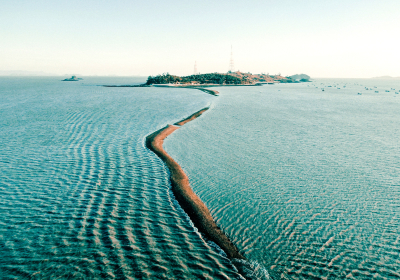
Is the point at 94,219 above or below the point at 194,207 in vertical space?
above

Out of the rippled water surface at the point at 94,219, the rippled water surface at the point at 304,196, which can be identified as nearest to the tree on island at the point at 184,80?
the rippled water surface at the point at 304,196

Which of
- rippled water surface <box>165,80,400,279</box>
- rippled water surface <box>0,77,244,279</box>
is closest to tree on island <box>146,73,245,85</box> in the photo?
rippled water surface <box>165,80,400,279</box>

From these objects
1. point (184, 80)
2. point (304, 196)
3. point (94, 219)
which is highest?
point (184, 80)

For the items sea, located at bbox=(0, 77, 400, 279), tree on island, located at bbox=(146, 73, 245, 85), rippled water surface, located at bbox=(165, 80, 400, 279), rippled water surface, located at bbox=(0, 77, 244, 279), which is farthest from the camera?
tree on island, located at bbox=(146, 73, 245, 85)

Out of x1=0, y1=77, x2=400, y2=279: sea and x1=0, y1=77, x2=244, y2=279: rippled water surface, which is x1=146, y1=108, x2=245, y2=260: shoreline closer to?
x1=0, y1=77, x2=400, y2=279: sea

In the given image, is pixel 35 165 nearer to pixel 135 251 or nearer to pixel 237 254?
pixel 135 251

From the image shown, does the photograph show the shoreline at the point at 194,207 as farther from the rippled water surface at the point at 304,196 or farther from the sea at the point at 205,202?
the rippled water surface at the point at 304,196

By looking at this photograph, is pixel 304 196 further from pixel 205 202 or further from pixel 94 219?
pixel 94 219

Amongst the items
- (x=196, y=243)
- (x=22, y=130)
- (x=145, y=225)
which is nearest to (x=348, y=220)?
(x=196, y=243)

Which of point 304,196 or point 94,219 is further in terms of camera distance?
point 304,196

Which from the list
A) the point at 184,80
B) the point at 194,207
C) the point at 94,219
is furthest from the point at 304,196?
the point at 184,80
